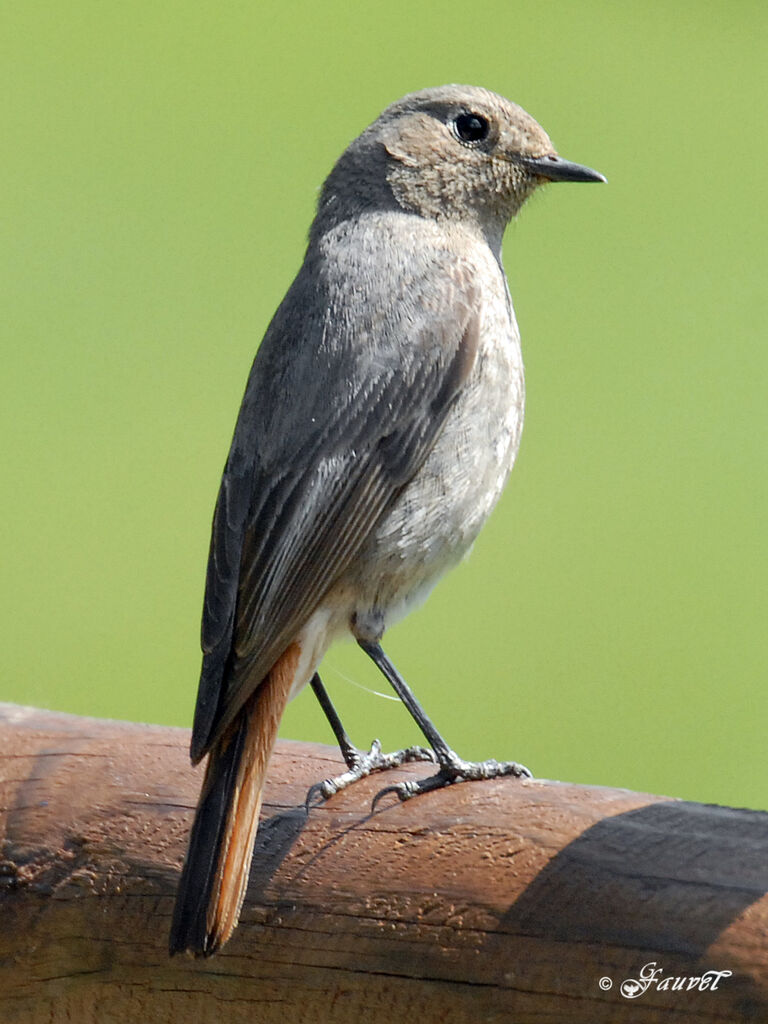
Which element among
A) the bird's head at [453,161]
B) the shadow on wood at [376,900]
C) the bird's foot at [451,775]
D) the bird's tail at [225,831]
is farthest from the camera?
the bird's head at [453,161]

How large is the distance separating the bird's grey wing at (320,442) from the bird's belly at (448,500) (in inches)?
1.6

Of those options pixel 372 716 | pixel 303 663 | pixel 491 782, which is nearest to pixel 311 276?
pixel 303 663

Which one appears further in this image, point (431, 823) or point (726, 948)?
point (431, 823)

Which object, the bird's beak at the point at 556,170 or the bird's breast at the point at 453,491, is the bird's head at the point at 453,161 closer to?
the bird's beak at the point at 556,170

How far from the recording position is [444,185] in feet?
11.9

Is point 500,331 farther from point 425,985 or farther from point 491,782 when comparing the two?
point 425,985

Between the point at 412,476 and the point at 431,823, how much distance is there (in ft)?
3.00

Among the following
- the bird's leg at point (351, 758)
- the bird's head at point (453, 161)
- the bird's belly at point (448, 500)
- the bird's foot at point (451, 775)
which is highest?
the bird's head at point (453, 161)

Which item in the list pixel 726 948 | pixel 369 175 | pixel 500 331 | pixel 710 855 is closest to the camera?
pixel 726 948

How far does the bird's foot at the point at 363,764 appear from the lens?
2.70 meters

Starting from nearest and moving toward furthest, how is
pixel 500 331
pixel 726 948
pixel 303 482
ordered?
pixel 726 948
pixel 303 482
pixel 500 331

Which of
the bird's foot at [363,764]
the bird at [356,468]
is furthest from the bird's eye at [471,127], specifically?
the bird's foot at [363,764]

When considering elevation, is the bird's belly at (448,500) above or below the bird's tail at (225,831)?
above

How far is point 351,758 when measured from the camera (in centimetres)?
287
